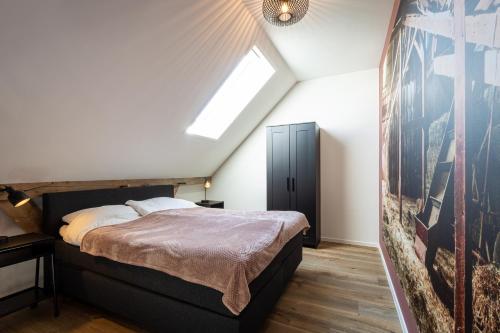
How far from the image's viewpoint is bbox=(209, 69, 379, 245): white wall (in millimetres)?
3596

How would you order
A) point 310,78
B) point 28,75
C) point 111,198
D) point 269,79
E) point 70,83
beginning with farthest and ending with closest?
1. point 310,78
2. point 269,79
3. point 111,198
4. point 70,83
5. point 28,75

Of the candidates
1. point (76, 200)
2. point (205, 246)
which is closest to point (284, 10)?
point (205, 246)

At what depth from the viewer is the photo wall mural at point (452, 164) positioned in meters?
0.64

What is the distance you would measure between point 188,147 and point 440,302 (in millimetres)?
3250

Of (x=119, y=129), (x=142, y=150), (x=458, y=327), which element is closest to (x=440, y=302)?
(x=458, y=327)

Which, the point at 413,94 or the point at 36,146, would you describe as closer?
the point at 413,94

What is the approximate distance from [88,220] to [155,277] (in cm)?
107

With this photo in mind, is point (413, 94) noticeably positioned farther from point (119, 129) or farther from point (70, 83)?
point (119, 129)

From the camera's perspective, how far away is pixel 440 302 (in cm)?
98

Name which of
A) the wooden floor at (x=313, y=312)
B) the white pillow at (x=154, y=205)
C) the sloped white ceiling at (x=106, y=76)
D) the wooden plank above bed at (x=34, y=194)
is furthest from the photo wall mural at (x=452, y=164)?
the wooden plank above bed at (x=34, y=194)

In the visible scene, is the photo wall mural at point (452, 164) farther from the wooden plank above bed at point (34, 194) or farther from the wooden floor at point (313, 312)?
the wooden plank above bed at point (34, 194)

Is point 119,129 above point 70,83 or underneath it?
underneath

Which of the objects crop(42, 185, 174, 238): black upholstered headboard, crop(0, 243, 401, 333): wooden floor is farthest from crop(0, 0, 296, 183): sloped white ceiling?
crop(0, 243, 401, 333): wooden floor

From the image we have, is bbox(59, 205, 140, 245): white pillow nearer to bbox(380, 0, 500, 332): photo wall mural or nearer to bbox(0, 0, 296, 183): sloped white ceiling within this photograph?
bbox(0, 0, 296, 183): sloped white ceiling
